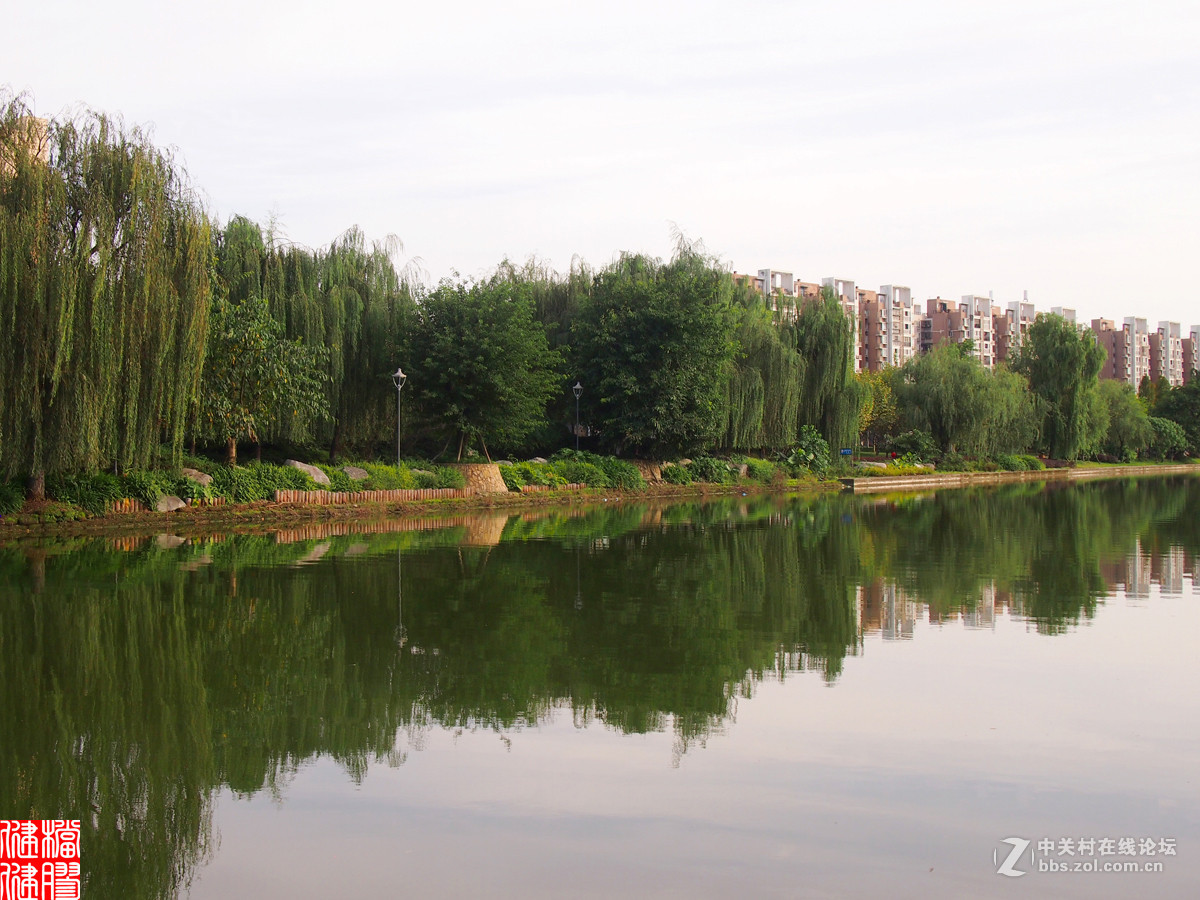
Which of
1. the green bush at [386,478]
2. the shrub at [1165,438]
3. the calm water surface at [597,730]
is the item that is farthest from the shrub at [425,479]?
the shrub at [1165,438]

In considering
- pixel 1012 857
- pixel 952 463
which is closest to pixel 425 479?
pixel 1012 857

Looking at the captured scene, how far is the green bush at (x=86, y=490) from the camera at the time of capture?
65.0 ft

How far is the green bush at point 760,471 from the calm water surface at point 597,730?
26.6m

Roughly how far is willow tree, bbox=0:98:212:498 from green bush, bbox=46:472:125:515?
366mm

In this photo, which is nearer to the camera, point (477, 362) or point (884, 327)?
point (477, 362)

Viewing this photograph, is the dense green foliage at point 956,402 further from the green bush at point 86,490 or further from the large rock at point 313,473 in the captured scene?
the green bush at point 86,490

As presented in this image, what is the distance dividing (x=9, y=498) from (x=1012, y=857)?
18.4 m

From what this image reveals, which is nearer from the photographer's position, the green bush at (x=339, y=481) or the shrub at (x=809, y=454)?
the green bush at (x=339, y=481)

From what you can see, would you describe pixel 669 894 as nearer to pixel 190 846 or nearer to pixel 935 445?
pixel 190 846

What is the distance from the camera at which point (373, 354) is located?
31.8m

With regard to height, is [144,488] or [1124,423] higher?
[1124,423]

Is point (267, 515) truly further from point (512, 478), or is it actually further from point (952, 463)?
point (952, 463)

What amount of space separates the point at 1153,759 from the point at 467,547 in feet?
43.6

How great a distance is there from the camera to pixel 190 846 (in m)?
5.42
